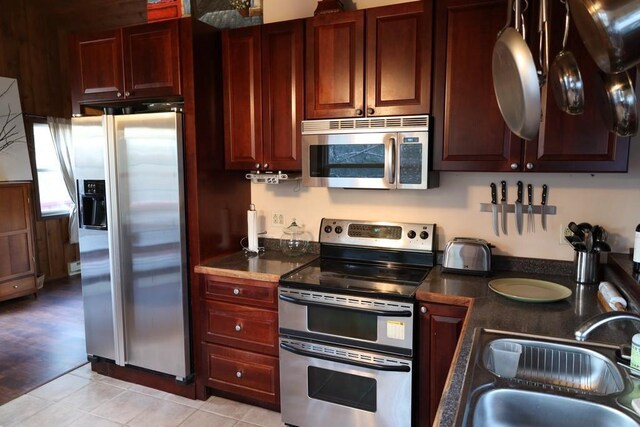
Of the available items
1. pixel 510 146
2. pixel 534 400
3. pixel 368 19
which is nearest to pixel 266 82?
pixel 368 19

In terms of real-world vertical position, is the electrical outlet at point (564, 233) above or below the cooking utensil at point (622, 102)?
below

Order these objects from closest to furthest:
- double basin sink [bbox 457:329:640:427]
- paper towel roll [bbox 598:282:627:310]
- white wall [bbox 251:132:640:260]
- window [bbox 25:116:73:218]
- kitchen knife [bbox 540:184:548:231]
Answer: double basin sink [bbox 457:329:640:427] < paper towel roll [bbox 598:282:627:310] < white wall [bbox 251:132:640:260] < kitchen knife [bbox 540:184:548:231] < window [bbox 25:116:73:218]

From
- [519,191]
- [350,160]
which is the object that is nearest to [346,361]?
[350,160]

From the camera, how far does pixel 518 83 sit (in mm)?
1254

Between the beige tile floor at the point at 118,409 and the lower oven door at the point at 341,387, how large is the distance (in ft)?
0.94

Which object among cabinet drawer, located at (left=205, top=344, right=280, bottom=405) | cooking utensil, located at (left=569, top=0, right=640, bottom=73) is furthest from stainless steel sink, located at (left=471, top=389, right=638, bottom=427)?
cabinet drawer, located at (left=205, top=344, right=280, bottom=405)

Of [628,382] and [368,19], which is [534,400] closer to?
[628,382]

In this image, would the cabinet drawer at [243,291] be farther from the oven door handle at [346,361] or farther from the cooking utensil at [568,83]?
the cooking utensil at [568,83]

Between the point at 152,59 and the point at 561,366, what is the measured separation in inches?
102

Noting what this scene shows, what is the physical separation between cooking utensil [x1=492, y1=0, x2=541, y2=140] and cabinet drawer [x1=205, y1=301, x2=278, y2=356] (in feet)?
5.34

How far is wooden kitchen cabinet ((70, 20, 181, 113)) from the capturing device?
2549mm

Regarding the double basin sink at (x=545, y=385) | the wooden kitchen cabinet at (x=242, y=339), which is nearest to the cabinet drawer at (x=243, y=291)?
the wooden kitchen cabinet at (x=242, y=339)

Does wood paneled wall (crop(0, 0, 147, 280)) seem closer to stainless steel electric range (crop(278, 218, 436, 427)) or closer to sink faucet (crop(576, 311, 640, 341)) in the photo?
stainless steel electric range (crop(278, 218, 436, 427))

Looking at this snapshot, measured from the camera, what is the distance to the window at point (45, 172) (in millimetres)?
4973
